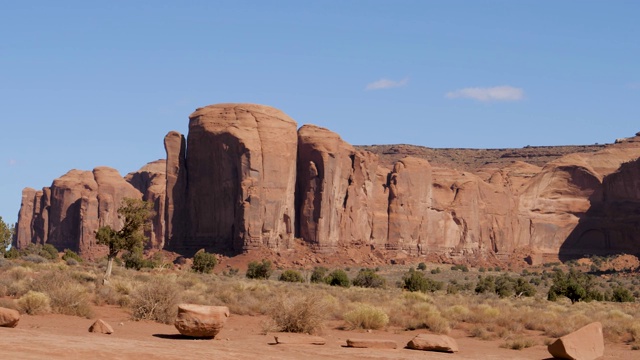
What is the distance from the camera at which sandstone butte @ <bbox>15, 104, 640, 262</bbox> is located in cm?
7138

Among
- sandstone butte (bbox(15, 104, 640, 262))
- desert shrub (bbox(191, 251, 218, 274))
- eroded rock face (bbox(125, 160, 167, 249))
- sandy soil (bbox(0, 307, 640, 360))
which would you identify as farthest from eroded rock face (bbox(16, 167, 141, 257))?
sandy soil (bbox(0, 307, 640, 360))

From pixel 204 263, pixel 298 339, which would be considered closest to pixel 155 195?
pixel 204 263

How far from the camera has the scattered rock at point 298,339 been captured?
1961 centimetres

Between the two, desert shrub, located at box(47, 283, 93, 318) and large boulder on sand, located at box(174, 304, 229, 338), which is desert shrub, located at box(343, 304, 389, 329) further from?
desert shrub, located at box(47, 283, 93, 318)

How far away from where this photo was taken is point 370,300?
3366 cm

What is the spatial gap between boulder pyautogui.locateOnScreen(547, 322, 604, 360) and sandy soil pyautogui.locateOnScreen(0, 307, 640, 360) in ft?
4.96

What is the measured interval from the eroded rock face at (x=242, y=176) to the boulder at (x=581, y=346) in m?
51.8

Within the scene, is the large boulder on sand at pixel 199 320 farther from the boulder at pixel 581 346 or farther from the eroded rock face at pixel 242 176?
the eroded rock face at pixel 242 176

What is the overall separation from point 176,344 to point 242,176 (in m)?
52.9

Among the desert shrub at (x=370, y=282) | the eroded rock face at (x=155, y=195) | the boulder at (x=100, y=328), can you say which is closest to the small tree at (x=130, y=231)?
the boulder at (x=100, y=328)

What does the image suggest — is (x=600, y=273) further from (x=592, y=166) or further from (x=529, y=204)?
(x=592, y=166)

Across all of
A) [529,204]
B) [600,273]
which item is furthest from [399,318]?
[529,204]

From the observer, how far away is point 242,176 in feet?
231

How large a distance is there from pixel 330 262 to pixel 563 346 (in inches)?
2138
